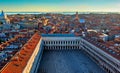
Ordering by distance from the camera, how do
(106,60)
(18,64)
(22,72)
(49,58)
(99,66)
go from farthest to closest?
(49,58)
(99,66)
(106,60)
(18,64)
(22,72)

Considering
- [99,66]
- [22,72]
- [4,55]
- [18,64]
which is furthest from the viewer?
[99,66]

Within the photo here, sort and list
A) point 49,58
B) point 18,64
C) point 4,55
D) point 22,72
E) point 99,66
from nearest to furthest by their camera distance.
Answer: point 22,72
point 18,64
point 4,55
point 99,66
point 49,58

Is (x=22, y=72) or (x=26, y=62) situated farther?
(x=26, y=62)

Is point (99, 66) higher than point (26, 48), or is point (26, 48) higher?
point (26, 48)

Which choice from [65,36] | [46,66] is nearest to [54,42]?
[65,36]

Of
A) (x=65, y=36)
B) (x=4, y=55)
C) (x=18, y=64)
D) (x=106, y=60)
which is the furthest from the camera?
(x=65, y=36)

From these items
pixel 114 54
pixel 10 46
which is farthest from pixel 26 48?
pixel 114 54

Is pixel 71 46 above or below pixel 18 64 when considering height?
below

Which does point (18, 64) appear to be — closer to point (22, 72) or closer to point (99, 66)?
point (22, 72)

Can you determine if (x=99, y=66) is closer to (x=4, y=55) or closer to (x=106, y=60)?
(x=106, y=60)
